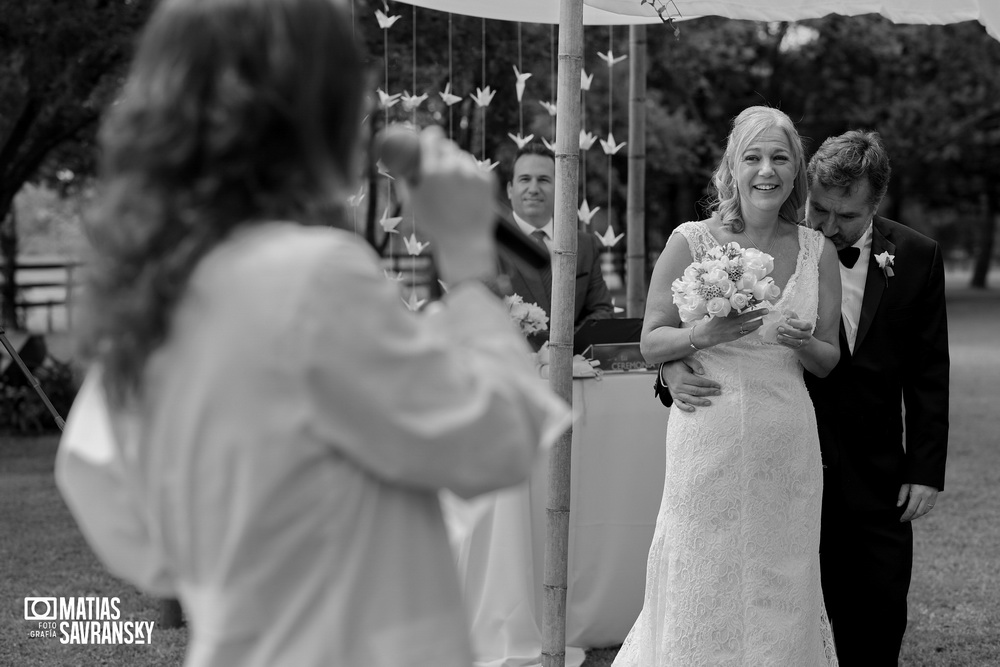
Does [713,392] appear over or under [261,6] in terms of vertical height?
under

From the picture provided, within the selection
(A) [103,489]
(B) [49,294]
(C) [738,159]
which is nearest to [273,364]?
(A) [103,489]

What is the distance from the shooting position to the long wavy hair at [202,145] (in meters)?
1.51

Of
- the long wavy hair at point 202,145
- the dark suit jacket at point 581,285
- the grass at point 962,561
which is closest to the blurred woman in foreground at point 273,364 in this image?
the long wavy hair at point 202,145

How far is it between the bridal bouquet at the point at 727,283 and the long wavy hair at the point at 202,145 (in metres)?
2.30

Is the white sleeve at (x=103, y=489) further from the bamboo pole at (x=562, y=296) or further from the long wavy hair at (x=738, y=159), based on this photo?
the long wavy hair at (x=738, y=159)

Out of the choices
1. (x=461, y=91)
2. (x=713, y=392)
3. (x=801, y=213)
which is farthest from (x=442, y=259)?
(x=461, y=91)

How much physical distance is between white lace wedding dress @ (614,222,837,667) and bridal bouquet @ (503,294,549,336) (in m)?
1.17

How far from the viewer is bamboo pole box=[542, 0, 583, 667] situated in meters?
3.61

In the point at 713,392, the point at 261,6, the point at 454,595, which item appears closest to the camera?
the point at 261,6

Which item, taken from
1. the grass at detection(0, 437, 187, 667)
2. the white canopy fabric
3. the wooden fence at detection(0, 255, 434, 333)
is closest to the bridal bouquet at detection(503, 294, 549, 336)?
the white canopy fabric

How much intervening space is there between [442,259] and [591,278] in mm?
4032

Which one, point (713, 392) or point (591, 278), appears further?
point (591, 278)

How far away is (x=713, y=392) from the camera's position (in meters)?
4.03

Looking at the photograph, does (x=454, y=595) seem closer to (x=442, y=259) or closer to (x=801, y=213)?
(x=442, y=259)
